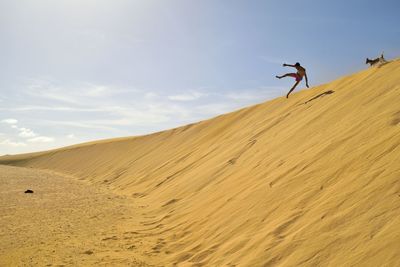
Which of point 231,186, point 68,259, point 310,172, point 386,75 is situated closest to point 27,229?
point 68,259

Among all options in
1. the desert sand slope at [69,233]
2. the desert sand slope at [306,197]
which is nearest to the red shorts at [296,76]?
the desert sand slope at [306,197]

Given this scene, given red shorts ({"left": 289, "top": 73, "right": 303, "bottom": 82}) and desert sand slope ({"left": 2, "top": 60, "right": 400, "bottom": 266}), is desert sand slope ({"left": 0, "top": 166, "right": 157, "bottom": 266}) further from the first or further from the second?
red shorts ({"left": 289, "top": 73, "right": 303, "bottom": 82})

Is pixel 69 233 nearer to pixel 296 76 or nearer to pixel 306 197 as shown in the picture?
pixel 306 197

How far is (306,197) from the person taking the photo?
539 centimetres

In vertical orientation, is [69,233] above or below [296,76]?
below

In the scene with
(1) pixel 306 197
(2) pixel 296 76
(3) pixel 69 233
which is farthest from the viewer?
(2) pixel 296 76

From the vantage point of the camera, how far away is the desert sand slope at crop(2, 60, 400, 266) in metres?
4.11

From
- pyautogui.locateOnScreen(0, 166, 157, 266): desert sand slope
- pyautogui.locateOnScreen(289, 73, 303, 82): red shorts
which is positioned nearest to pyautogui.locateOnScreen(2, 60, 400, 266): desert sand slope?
pyautogui.locateOnScreen(0, 166, 157, 266): desert sand slope

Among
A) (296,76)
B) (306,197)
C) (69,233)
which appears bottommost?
(69,233)

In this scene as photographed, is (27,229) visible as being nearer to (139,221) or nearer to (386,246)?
(139,221)

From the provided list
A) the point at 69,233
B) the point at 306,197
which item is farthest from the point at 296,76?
the point at 69,233

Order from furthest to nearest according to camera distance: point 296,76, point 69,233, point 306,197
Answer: point 296,76 < point 69,233 < point 306,197

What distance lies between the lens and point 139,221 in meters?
8.95

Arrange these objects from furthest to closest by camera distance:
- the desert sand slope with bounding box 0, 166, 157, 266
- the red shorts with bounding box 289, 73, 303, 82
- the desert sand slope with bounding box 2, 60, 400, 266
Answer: the red shorts with bounding box 289, 73, 303, 82, the desert sand slope with bounding box 0, 166, 157, 266, the desert sand slope with bounding box 2, 60, 400, 266
